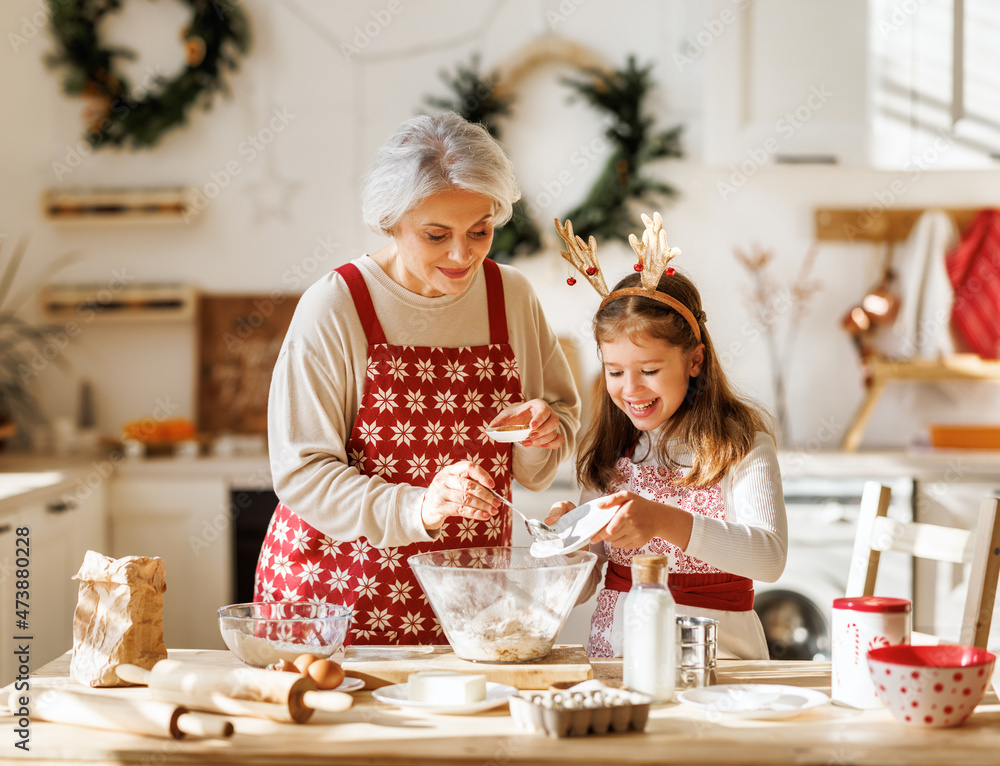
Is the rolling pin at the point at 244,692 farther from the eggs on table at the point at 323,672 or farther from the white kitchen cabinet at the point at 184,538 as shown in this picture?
the white kitchen cabinet at the point at 184,538

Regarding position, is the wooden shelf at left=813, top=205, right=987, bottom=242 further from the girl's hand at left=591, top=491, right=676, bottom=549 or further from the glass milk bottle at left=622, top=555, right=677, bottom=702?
the glass milk bottle at left=622, top=555, right=677, bottom=702

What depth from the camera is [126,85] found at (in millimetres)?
3252

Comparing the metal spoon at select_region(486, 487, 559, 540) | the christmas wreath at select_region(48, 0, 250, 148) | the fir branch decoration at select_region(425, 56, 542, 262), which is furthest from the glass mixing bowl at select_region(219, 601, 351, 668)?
the christmas wreath at select_region(48, 0, 250, 148)

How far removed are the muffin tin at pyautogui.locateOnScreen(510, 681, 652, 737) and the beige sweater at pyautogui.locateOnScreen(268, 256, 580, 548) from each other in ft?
1.15

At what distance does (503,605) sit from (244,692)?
11.8 inches

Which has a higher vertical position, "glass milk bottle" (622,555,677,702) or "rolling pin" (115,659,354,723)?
"glass milk bottle" (622,555,677,702)

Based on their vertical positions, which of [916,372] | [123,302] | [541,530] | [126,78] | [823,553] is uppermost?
[126,78]

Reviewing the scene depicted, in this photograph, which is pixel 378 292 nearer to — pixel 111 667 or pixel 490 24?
pixel 111 667

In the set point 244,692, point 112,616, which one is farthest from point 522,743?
point 112,616

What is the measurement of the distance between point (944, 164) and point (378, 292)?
6.69ft

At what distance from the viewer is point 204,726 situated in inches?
39.0

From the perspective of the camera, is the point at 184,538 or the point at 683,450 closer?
the point at 683,450

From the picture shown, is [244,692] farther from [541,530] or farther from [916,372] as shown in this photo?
[916,372]

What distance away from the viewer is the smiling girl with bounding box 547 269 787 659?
4.72ft
